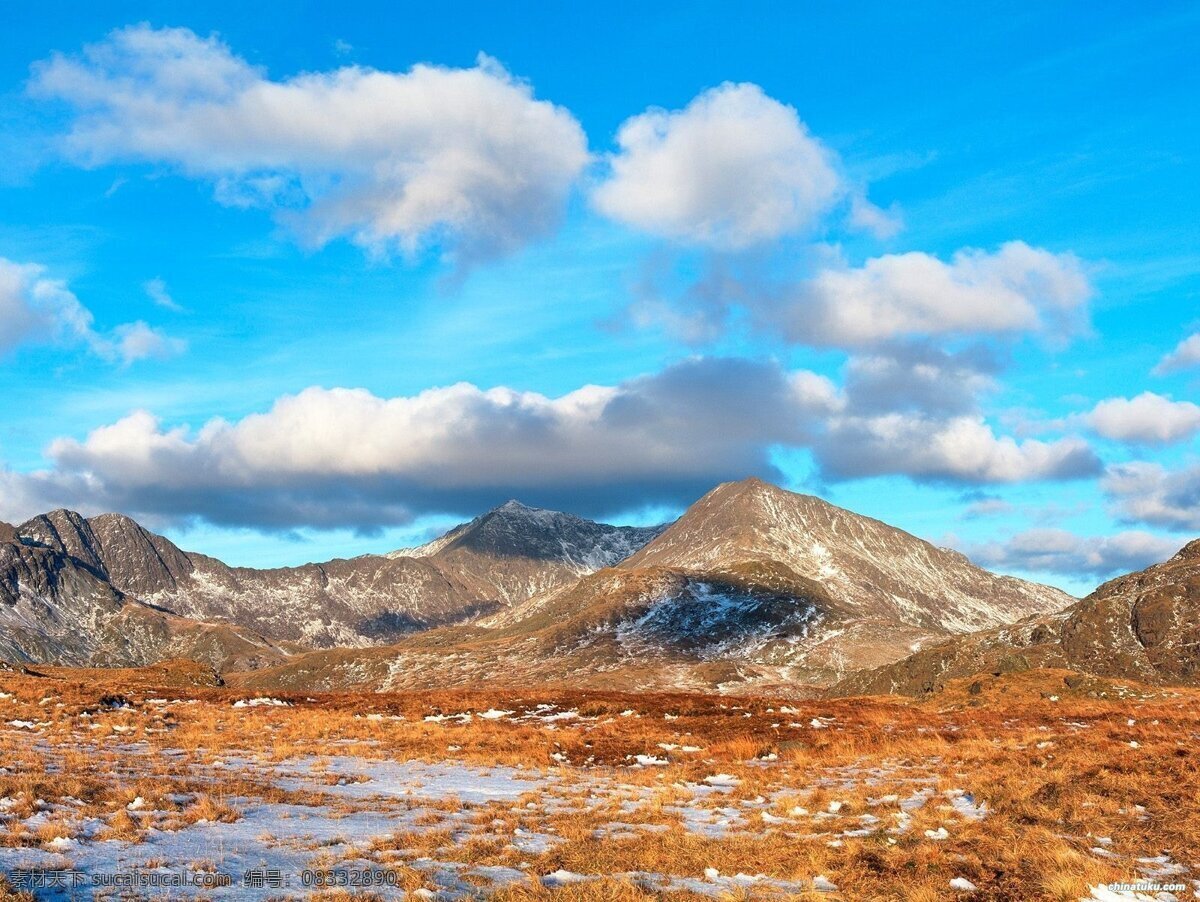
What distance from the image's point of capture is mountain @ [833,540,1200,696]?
102375mm

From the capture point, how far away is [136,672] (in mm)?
79750

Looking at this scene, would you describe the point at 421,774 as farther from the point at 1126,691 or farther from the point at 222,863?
the point at 1126,691

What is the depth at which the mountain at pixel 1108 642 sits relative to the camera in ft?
336

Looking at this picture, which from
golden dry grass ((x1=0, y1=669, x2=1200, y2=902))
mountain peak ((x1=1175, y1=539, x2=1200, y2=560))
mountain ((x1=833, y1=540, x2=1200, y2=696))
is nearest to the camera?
golden dry grass ((x1=0, y1=669, x2=1200, y2=902))

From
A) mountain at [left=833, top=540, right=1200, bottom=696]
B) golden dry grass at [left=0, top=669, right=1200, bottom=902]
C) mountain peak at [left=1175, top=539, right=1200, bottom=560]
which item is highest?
mountain peak at [left=1175, top=539, right=1200, bottom=560]

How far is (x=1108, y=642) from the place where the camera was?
111562 millimetres

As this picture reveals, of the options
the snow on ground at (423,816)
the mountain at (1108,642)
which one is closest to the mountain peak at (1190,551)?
the mountain at (1108,642)

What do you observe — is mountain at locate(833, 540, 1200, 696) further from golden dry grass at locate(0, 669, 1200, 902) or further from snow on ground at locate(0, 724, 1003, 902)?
snow on ground at locate(0, 724, 1003, 902)

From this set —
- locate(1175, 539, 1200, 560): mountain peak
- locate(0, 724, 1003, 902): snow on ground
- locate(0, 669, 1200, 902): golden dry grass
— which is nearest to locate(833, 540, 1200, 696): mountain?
locate(1175, 539, 1200, 560): mountain peak

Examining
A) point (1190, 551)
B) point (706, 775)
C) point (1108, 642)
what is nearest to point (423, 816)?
point (706, 775)

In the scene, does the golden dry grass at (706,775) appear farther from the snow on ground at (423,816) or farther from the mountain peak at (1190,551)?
the mountain peak at (1190,551)

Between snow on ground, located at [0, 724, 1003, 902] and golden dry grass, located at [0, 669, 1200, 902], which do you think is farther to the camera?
golden dry grass, located at [0, 669, 1200, 902]

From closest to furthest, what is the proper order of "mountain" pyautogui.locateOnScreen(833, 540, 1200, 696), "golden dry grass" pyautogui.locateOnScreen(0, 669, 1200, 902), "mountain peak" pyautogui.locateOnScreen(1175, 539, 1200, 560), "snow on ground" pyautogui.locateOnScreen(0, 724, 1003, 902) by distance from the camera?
"snow on ground" pyautogui.locateOnScreen(0, 724, 1003, 902)
"golden dry grass" pyautogui.locateOnScreen(0, 669, 1200, 902)
"mountain" pyautogui.locateOnScreen(833, 540, 1200, 696)
"mountain peak" pyautogui.locateOnScreen(1175, 539, 1200, 560)

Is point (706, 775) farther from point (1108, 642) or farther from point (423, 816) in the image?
point (1108, 642)
